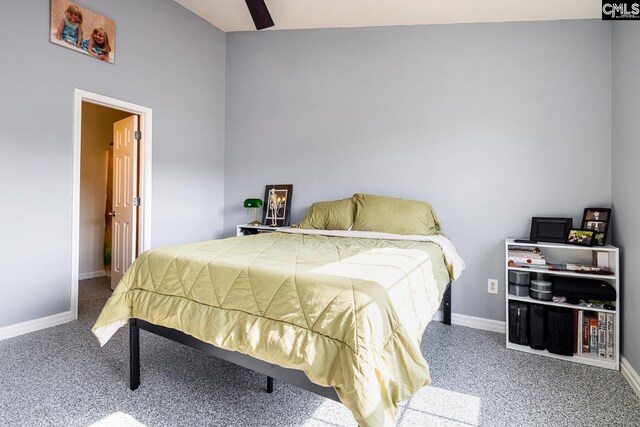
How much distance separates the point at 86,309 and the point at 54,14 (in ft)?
8.39

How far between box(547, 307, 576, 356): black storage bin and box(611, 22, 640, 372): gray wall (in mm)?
283

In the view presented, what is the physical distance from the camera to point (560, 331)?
7.10ft

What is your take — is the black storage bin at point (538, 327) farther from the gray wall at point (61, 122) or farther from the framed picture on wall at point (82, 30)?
the framed picture on wall at point (82, 30)

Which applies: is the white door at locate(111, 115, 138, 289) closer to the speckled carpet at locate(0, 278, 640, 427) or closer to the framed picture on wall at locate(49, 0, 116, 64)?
the framed picture on wall at locate(49, 0, 116, 64)

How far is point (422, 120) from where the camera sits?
2945mm

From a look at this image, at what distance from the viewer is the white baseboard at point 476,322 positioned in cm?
267

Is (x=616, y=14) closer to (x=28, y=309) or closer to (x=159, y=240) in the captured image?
(x=159, y=240)

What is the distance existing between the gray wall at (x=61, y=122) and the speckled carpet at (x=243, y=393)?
1.92 feet

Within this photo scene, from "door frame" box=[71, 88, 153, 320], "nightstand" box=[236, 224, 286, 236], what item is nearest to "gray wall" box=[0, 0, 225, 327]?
"door frame" box=[71, 88, 153, 320]

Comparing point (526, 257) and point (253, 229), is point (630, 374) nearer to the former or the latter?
point (526, 257)

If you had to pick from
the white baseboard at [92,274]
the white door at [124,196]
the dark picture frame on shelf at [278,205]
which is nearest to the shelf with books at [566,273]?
the dark picture frame on shelf at [278,205]

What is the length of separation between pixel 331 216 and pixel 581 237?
1.89 m

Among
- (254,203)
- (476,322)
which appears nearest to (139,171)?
(254,203)

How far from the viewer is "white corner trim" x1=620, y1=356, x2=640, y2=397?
1789mm
